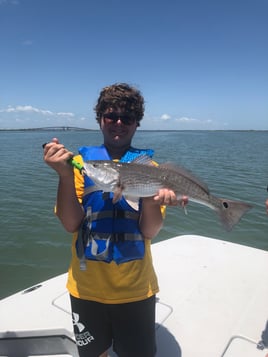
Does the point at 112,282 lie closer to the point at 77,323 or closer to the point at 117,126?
the point at 77,323

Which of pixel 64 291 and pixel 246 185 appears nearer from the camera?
pixel 64 291

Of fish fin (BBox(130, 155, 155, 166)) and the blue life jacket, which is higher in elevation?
fish fin (BBox(130, 155, 155, 166))

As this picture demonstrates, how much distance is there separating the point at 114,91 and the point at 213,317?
3.39 m

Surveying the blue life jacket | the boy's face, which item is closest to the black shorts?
the blue life jacket

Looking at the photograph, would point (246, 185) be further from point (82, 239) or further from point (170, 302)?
point (82, 239)

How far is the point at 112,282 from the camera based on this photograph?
301cm

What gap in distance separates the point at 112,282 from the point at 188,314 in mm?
1936

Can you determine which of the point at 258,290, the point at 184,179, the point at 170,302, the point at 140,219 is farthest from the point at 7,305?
the point at 258,290

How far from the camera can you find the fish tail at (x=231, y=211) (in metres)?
3.35

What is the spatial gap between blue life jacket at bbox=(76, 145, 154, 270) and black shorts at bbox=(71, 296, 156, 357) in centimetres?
45

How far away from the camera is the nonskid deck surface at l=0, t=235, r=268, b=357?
3.87 m

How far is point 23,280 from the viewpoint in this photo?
27.4 feet

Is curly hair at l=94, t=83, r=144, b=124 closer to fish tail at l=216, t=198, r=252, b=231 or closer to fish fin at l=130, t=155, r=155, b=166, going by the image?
fish fin at l=130, t=155, r=155, b=166

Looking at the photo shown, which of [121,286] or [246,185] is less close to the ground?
[121,286]
